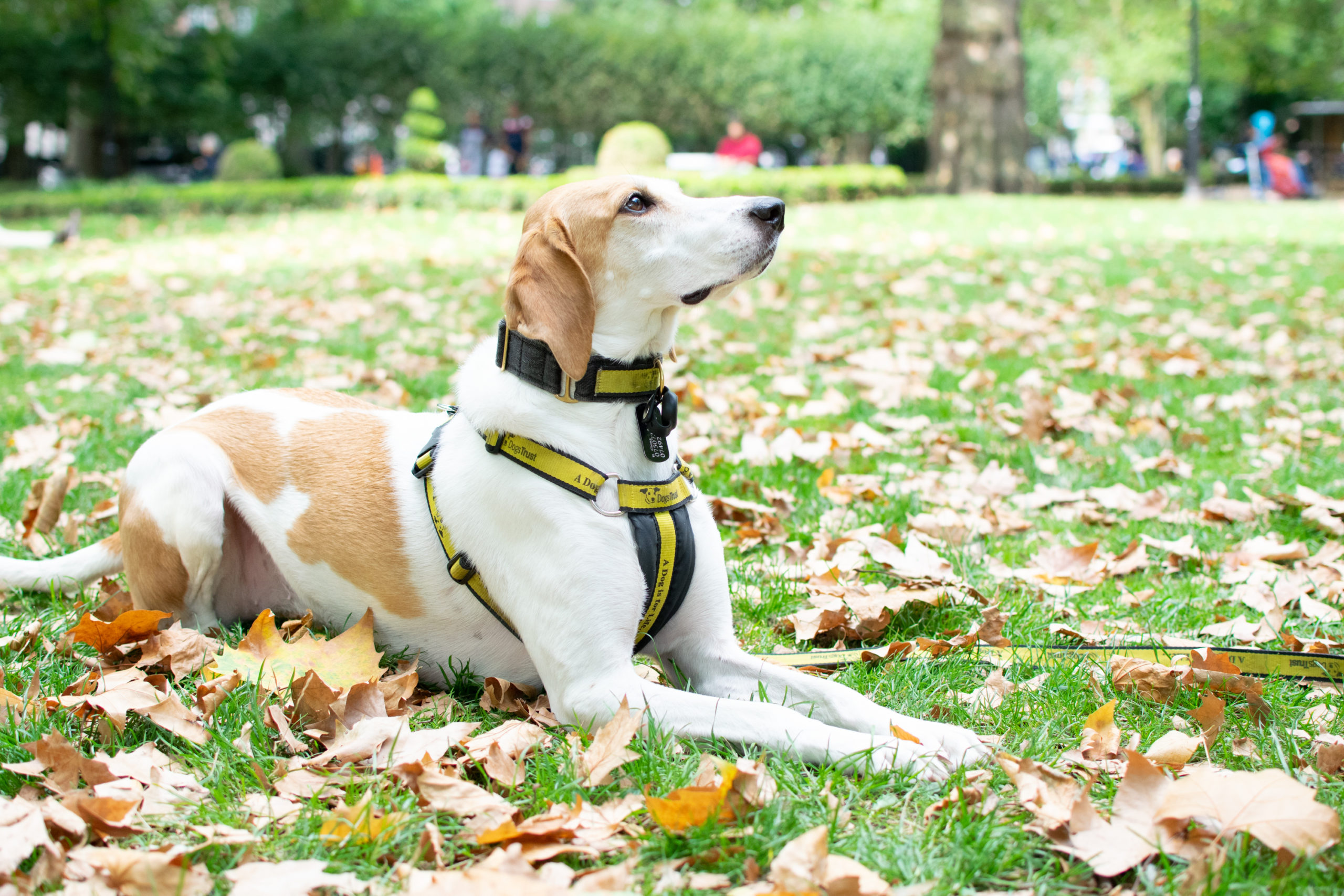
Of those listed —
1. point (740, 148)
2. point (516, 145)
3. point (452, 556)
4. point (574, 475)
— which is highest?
point (516, 145)

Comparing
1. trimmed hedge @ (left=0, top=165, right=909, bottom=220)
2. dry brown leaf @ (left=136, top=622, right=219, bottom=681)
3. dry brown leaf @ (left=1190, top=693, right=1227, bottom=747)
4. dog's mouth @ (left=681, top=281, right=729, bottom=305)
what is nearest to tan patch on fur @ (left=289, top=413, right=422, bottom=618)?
dry brown leaf @ (left=136, top=622, right=219, bottom=681)

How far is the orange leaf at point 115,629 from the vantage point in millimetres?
2682

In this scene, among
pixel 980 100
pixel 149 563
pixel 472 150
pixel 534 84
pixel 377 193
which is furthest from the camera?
pixel 534 84

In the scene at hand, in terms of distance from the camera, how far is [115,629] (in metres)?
2.70

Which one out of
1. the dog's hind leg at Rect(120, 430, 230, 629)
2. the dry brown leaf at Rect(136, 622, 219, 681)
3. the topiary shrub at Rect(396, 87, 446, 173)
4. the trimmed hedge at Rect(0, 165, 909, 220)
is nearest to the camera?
the dry brown leaf at Rect(136, 622, 219, 681)

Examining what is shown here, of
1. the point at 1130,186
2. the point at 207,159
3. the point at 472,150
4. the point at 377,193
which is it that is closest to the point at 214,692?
the point at 377,193

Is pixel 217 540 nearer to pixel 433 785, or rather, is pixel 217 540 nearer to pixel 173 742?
pixel 173 742

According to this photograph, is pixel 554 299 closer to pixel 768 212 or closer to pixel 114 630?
pixel 768 212

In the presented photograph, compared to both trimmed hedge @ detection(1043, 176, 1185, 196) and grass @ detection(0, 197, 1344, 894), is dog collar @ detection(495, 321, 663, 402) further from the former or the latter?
trimmed hedge @ detection(1043, 176, 1185, 196)

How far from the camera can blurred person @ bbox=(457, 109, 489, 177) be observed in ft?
85.9

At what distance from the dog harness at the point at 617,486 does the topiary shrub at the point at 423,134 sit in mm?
21766

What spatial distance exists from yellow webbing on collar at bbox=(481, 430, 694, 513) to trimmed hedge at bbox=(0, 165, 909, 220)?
14.2 m

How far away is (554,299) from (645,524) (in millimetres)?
557

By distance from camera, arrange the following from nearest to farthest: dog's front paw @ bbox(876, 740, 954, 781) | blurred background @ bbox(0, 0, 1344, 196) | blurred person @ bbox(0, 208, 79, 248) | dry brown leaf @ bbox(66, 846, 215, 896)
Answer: dry brown leaf @ bbox(66, 846, 215, 896) < dog's front paw @ bbox(876, 740, 954, 781) < blurred person @ bbox(0, 208, 79, 248) < blurred background @ bbox(0, 0, 1344, 196)
